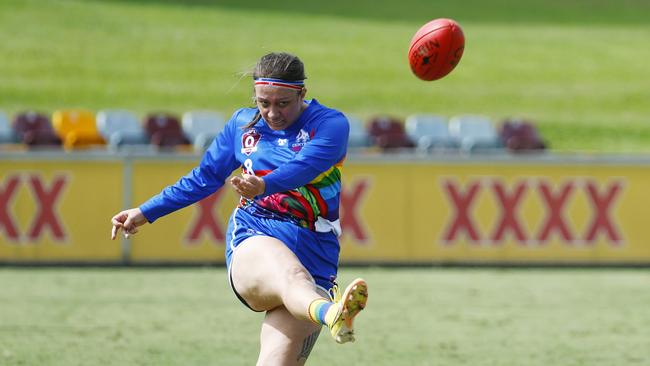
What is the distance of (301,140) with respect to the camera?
17.5 ft

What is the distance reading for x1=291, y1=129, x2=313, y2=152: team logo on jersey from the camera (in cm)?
533

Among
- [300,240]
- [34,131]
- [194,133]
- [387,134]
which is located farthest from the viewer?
[387,134]

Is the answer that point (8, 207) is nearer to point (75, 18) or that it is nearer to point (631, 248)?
point (631, 248)

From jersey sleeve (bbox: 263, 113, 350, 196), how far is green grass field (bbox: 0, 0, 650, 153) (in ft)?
60.1

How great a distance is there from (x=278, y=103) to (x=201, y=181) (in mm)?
569

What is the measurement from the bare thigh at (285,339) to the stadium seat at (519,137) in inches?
549

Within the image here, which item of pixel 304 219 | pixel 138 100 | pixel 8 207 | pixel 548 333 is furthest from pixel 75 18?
pixel 304 219

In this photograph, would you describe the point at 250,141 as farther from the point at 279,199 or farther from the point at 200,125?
the point at 200,125

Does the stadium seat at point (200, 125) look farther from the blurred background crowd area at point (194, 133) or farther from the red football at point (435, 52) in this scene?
the red football at point (435, 52)

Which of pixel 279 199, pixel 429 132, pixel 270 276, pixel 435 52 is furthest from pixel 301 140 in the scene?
pixel 429 132

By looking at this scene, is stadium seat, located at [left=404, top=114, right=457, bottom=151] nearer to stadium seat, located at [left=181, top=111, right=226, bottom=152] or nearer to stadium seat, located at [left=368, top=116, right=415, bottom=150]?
stadium seat, located at [left=368, top=116, right=415, bottom=150]

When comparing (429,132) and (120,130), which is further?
(429,132)

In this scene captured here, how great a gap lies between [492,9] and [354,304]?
3930 centimetres

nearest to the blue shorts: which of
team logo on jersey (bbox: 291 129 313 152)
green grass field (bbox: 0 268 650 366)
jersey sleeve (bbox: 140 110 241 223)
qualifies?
jersey sleeve (bbox: 140 110 241 223)
